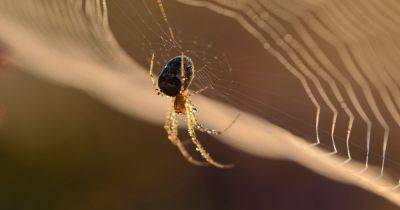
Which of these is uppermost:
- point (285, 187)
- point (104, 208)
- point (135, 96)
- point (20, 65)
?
point (20, 65)

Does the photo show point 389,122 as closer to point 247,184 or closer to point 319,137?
point 319,137

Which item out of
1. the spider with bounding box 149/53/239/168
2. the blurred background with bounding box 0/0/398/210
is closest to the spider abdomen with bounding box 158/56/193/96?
the spider with bounding box 149/53/239/168

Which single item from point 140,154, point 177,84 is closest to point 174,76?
point 177,84

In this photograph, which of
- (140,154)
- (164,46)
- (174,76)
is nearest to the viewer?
(174,76)

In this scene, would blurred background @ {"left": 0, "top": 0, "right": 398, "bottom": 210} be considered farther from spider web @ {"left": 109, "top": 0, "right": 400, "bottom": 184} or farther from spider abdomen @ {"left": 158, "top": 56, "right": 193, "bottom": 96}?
spider abdomen @ {"left": 158, "top": 56, "right": 193, "bottom": 96}

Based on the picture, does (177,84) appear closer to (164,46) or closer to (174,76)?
(174,76)

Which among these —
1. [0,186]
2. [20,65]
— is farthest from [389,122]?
[0,186]

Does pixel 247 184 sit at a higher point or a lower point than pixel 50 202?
lower
